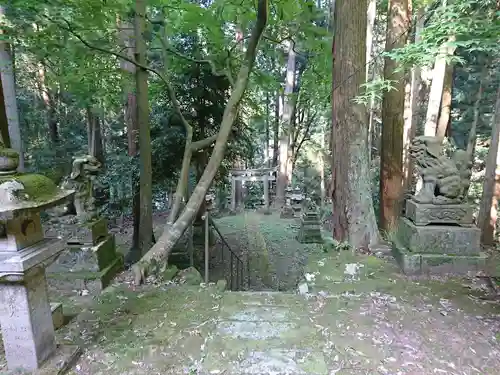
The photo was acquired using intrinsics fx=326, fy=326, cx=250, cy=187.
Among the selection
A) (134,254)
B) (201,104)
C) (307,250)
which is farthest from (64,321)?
(307,250)

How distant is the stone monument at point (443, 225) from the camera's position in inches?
148

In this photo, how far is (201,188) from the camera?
4.62 metres

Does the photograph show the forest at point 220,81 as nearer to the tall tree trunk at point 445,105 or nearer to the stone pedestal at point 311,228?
the tall tree trunk at point 445,105

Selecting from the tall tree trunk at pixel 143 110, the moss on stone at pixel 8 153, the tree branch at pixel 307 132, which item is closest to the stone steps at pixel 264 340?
the moss on stone at pixel 8 153

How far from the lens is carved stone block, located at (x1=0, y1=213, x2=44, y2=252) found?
201 centimetres

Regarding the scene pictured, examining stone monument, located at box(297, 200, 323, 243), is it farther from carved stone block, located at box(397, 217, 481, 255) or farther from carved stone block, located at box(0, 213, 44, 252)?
carved stone block, located at box(0, 213, 44, 252)

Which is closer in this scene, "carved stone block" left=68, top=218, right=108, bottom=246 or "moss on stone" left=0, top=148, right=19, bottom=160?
"moss on stone" left=0, top=148, right=19, bottom=160

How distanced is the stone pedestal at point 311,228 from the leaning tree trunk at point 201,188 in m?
4.69

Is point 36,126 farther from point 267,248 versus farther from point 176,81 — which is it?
point 267,248

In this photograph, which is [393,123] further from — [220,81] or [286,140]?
[286,140]

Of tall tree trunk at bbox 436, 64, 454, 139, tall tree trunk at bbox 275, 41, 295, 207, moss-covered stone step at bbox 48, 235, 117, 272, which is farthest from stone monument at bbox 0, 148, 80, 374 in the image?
tall tree trunk at bbox 275, 41, 295, 207

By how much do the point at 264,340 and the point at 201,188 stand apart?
2483mm

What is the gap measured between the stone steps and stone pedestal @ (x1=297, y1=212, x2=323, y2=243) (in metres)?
5.55

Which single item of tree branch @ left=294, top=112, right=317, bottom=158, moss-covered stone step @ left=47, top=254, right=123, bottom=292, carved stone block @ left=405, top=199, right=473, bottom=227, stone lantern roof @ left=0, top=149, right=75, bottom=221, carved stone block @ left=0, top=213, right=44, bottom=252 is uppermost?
tree branch @ left=294, top=112, right=317, bottom=158
